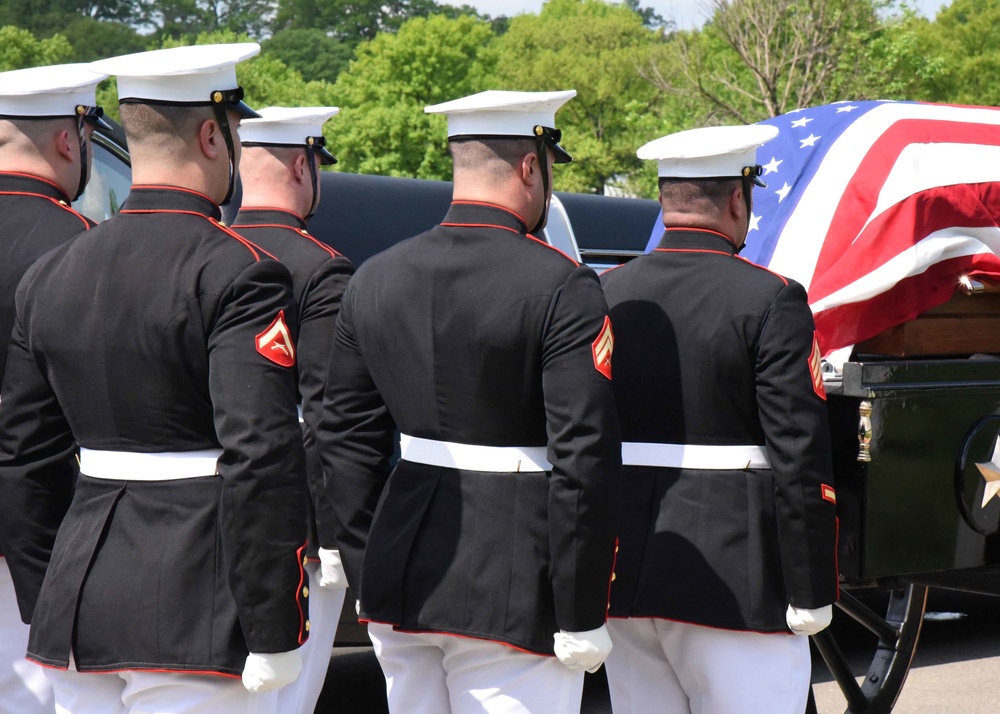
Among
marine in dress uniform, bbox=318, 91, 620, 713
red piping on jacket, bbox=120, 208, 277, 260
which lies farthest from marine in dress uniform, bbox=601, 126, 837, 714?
red piping on jacket, bbox=120, 208, 277, 260

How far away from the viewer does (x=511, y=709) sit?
2516 mm

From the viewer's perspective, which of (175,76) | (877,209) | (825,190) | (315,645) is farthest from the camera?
(825,190)

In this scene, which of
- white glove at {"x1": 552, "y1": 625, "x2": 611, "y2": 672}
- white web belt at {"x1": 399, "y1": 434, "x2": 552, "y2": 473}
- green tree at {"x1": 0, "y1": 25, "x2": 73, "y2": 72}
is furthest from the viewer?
green tree at {"x1": 0, "y1": 25, "x2": 73, "y2": 72}

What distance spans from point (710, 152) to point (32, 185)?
1.72 meters

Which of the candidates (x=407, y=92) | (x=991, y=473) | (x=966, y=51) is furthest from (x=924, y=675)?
(x=966, y=51)

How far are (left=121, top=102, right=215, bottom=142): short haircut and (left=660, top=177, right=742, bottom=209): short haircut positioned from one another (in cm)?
121

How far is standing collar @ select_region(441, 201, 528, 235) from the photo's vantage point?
266 centimetres

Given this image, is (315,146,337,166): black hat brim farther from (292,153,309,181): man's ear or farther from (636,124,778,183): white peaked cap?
(636,124,778,183): white peaked cap

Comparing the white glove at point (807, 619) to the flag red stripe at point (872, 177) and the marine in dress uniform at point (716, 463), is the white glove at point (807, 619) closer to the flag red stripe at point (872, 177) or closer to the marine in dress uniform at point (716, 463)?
the marine in dress uniform at point (716, 463)

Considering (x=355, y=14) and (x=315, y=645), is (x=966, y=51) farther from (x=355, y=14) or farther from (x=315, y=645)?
(x=355, y=14)

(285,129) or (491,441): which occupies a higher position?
(285,129)

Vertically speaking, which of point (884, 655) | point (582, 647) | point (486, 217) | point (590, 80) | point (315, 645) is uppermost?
point (486, 217)

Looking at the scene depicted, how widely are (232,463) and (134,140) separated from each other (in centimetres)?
67

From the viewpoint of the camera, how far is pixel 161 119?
241 centimetres
